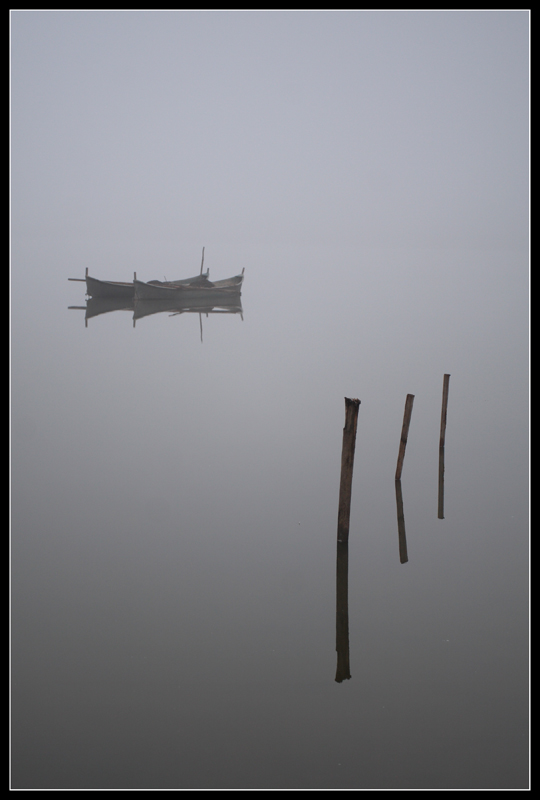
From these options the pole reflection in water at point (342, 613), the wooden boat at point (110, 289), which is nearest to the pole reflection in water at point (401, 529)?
the pole reflection in water at point (342, 613)

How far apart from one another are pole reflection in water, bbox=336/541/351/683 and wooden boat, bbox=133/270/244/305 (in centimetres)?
2785

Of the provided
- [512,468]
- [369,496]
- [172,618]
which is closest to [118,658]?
[172,618]

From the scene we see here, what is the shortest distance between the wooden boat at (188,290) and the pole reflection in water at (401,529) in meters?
25.8

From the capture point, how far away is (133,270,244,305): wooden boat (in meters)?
36.0

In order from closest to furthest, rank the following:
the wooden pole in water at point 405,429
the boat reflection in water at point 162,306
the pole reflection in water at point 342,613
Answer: the pole reflection in water at point 342,613 < the wooden pole in water at point 405,429 < the boat reflection in water at point 162,306

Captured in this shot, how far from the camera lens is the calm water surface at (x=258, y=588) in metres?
5.92

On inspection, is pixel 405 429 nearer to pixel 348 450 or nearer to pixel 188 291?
pixel 348 450

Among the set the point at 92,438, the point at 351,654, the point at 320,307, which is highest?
the point at 320,307

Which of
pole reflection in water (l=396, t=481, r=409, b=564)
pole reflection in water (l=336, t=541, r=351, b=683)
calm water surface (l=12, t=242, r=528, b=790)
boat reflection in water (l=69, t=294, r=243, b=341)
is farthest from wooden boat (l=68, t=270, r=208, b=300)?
pole reflection in water (l=336, t=541, r=351, b=683)

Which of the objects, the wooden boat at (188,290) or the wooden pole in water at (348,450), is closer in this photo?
the wooden pole in water at (348,450)

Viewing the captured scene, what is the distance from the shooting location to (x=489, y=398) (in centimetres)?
1855

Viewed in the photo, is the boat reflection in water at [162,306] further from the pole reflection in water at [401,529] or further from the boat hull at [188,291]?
the pole reflection in water at [401,529]

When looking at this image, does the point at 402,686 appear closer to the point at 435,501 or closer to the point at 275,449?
the point at 435,501

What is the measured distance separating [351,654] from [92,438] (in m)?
8.99
